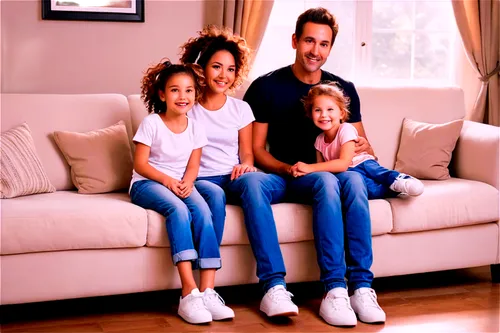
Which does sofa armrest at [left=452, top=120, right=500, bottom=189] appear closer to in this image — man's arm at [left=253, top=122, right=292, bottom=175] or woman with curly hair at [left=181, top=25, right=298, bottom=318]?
man's arm at [left=253, top=122, right=292, bottom=175]

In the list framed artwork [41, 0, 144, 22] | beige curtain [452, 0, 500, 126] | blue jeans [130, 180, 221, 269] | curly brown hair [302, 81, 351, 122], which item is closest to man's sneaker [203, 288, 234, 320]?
blue jeans [130, 180, 221, 269]

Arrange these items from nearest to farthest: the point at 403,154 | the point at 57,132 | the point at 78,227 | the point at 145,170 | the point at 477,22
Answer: the point at 78,227 → the point at 145,170 → the point at 57,132 → the point at 403,154 → the point at 477,22

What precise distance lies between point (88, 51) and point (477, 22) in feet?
7.56

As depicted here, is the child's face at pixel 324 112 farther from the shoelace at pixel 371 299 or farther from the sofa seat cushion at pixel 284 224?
the shoelace at pixel 371 299

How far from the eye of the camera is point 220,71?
120 inches

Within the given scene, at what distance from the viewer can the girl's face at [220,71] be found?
3.04m

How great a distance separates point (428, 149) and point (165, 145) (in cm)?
131

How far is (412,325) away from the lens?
8.90 feet

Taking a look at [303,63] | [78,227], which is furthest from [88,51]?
[78,227]

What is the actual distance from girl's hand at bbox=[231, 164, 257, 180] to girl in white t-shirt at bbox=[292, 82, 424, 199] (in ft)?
0.65

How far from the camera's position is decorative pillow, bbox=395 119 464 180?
11.4 ft

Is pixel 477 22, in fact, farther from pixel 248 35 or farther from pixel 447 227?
→ pixel 447 227

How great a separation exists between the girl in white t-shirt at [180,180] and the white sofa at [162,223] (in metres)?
0.10

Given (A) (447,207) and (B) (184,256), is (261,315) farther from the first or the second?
(A) (447,207)
